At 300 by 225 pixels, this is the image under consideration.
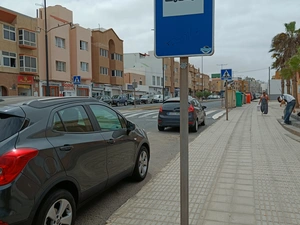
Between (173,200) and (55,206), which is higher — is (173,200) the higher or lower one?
the lower one

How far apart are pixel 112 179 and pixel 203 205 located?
1360mm

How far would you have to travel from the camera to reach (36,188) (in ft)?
8.51

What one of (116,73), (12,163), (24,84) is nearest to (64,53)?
(24,84)

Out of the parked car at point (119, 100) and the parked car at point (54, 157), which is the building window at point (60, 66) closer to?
the parked car at point (119, 100)

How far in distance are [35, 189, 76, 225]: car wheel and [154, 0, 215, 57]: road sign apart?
69.5 inches

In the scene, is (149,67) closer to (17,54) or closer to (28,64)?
(28,64)

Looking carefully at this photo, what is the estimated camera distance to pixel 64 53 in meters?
38.2

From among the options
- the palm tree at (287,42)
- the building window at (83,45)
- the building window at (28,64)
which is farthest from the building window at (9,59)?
the palm tree at (287,42)

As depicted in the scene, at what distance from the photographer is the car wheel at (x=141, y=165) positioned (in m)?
5.02

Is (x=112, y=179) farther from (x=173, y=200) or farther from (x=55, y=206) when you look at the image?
(x=55, y=206)

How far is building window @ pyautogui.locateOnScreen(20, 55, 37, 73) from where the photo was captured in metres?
31.6

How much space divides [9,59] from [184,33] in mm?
32665

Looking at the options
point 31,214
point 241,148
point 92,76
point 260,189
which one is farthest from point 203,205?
point 92,76

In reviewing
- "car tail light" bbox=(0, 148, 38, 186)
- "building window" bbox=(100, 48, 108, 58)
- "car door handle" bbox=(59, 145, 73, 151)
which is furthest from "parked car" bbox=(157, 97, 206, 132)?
"building window" bbox=(100, 48, 108, 58)
